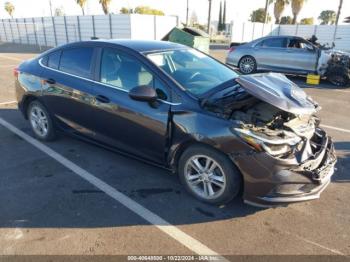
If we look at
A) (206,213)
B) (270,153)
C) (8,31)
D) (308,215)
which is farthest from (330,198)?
(8,31)

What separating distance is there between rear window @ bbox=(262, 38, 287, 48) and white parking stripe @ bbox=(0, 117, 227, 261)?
959 centimetres

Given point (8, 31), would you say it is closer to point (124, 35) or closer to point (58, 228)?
point (124, 35)

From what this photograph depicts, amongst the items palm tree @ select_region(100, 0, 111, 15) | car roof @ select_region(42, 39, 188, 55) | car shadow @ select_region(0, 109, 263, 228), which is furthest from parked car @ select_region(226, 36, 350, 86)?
palm tree @ select_region(100, 0, 111, 15)

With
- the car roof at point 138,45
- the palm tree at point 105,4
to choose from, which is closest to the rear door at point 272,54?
the car roof at point 138,45

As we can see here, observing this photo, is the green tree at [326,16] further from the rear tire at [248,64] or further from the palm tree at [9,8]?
the rear tire at [248,64]

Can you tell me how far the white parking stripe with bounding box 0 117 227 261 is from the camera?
9.34ft

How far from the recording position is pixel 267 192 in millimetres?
2998

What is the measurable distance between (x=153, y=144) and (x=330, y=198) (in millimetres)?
2100

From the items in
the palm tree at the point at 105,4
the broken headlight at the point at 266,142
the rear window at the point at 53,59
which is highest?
the palm tree at the point at 105,4

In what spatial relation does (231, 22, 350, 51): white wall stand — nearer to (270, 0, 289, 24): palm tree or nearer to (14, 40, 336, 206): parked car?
(270, 0, 289, 24): palm tree

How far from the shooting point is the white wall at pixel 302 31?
2995 centimetres

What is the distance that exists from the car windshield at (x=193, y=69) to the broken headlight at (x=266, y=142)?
78cm

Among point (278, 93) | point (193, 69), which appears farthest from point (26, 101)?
point (278, 93)

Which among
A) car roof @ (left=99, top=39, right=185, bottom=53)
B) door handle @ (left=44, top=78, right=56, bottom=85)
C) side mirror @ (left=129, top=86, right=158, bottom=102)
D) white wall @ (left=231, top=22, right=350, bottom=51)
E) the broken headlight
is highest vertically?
car roof @ (left=99, top=39, right=185, bottom=53)
